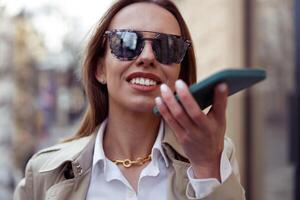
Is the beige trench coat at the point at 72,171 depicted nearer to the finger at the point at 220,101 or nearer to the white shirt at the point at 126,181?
the white shirt at the point at 126,181

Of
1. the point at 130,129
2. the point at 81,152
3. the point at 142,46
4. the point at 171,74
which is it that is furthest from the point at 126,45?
the point at 81,152

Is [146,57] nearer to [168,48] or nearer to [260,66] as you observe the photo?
[168,48]

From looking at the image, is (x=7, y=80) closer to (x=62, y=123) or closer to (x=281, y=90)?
(x=62, y=123)

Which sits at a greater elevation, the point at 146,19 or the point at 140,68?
the point at 146,19

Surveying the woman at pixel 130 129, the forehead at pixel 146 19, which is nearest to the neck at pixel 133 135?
the woman at pixel 130 129

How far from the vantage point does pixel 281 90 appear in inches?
188

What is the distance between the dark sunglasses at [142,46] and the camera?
1.70 m

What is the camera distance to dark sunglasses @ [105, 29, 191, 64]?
1.70m

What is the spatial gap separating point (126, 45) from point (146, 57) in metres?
0.08

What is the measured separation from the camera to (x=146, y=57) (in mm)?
1668

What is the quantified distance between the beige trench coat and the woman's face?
17 cm

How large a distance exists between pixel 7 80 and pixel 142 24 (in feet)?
22.9

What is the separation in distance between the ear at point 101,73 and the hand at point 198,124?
592 millimetres

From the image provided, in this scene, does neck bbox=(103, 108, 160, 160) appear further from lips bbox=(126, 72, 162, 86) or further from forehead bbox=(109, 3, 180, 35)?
forehead bbox=(109, 3, 180, 35)
